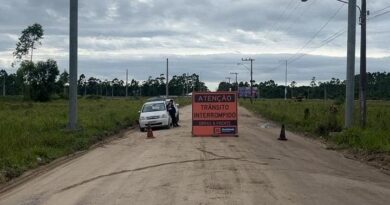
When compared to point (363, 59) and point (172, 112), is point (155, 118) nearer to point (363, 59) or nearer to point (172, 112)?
point (172, 112)

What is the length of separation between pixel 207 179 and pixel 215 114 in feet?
49.0

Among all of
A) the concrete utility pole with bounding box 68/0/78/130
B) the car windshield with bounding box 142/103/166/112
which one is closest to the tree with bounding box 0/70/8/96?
the car windshield with bounding box 142/103/166/112

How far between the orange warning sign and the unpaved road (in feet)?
23.9

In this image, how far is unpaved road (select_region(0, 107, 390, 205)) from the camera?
406 inches

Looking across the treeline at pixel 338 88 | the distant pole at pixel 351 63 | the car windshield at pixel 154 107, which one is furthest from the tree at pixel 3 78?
the distant pole at pixel 351 63

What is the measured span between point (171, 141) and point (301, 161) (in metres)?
7.73

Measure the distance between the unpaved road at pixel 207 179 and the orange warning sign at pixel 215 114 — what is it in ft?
23.9

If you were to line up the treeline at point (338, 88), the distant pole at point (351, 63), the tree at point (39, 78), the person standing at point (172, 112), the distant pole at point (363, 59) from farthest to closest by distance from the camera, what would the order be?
the treeline at point (338, 88) < the tree at point (39, 78) < the person standing at point (172, 112) < the distant pole at point (351, 63) < the distant pole at point (363, 59)

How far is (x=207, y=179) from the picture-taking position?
40.2ft

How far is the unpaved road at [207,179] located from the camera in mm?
10312

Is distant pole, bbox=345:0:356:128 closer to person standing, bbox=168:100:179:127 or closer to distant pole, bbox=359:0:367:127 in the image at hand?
distant pole, bbox=359:0:367:127

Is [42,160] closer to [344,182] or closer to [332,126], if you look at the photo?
[344,182]

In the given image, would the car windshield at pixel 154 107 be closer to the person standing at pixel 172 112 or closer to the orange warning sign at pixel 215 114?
the person standing at pixel 172 112

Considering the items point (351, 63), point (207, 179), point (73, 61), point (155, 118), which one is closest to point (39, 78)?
point (155, 118)
